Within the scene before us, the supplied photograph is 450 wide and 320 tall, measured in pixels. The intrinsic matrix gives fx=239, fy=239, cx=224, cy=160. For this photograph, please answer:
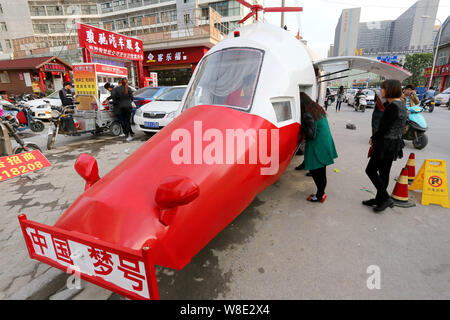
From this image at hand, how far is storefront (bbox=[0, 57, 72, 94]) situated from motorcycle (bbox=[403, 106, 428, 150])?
89.1 feet

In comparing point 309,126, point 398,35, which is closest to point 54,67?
point 309,126

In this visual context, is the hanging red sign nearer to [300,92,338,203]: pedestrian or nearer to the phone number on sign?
the phone number on sign

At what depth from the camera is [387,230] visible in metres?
3.17

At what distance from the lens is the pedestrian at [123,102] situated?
7.46 metres

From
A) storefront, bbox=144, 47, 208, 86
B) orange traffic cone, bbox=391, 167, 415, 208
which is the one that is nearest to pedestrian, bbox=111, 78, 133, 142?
orange traffic cone, bbox=391, 167, 415, 208

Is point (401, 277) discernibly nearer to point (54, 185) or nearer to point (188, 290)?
point (188, 290)

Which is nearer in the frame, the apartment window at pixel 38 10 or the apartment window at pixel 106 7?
the apartment window at pixel 106 7

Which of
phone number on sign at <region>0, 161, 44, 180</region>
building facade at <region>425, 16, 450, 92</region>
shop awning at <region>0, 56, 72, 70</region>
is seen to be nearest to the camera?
phone number on sign at <region>0, 161, 44, 180</region>

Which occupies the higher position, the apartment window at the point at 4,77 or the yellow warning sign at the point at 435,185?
the apartment window at the point at 4,77

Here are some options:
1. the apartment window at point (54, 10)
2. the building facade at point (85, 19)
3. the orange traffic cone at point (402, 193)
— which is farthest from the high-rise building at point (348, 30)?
the apartment window at point (54, 10)

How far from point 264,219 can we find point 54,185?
13.3 ft

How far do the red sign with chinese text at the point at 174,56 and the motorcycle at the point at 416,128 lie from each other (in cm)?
1606

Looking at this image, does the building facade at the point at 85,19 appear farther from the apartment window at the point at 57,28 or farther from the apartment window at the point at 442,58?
the apartment window at the point at 442,58

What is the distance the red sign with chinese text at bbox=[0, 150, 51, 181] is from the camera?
5.02 meters
